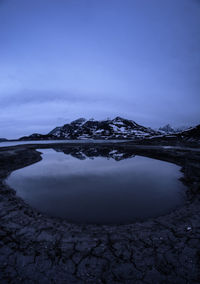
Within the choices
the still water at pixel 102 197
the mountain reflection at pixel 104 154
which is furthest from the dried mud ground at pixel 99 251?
the mountain reflection at pixel 104 154

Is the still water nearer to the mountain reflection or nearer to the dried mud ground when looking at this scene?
the dried mud ground

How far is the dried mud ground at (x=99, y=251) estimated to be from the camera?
13.8ft

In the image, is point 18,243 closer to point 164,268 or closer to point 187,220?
point 164,268

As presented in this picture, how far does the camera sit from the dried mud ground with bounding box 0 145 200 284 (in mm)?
4207

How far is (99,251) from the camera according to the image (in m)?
5.16

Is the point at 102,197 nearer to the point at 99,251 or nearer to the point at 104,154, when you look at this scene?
the point at 99,251

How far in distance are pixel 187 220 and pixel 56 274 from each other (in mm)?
6580

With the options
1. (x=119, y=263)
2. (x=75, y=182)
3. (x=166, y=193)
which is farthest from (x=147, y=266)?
(x=75, y=182)

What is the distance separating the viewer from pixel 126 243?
219 inches

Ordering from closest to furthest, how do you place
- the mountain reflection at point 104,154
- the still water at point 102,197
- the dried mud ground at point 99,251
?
the dried mud ground at point 99,251, the still water at point 102,197, the mountain reflection at point 104,154

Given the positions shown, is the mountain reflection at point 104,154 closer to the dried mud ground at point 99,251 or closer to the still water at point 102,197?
the still water at point 102,197

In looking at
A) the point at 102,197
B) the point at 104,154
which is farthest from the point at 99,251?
the point at 104,154

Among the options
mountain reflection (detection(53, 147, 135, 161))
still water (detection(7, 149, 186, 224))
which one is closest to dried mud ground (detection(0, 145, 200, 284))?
still water (detection(7, 149, 186, 224))

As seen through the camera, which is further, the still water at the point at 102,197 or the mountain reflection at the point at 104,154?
the mountain reflection at the point at 104,154
